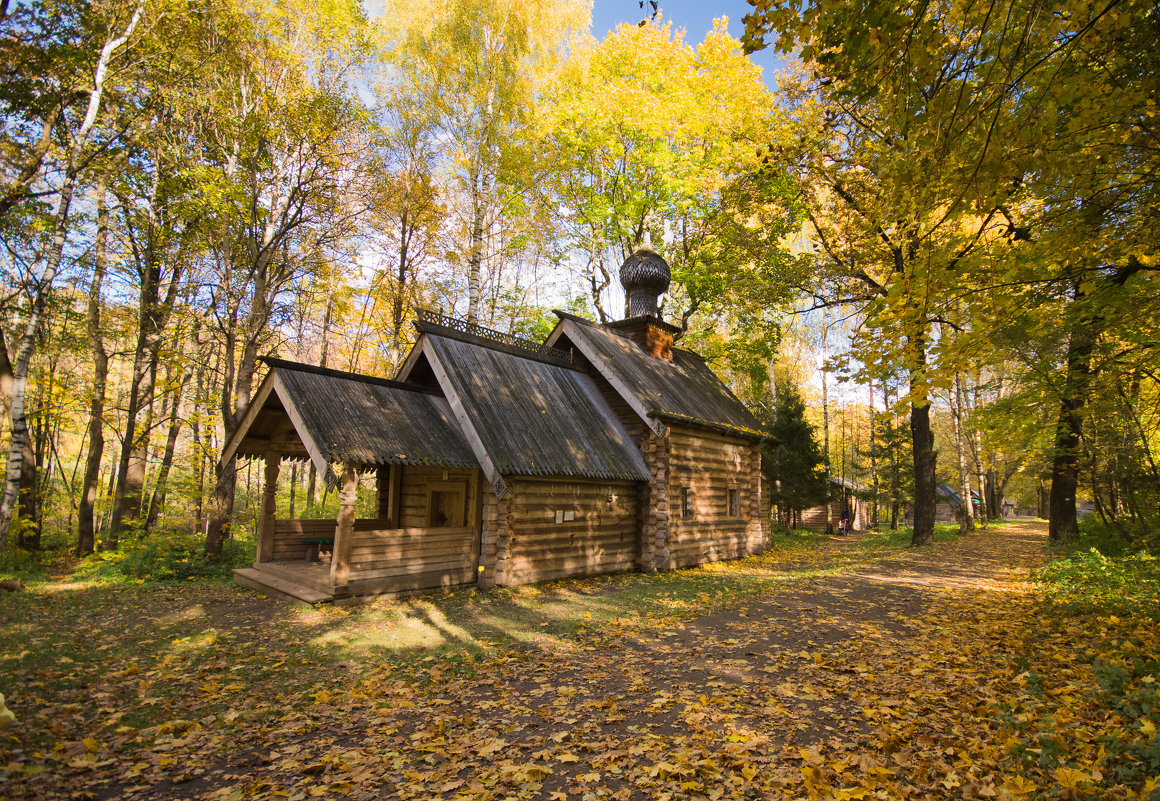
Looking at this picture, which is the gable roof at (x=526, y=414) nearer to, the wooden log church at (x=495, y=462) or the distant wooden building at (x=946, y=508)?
the wooden log church at (x=495, y=462)

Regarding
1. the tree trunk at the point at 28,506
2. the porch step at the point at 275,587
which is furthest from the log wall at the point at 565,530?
the tree trunk at the point at 28,506

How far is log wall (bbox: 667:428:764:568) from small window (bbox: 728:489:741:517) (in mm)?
111

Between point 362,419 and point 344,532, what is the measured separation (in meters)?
2.36

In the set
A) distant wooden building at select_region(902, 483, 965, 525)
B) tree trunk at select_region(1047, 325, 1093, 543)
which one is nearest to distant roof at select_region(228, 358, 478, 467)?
tree trunk at select_region(1047, 325, 1093, 543)

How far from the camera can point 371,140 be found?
18.3m

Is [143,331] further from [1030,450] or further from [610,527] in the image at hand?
[1030,450]

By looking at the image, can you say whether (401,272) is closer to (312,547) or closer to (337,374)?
(337,374)

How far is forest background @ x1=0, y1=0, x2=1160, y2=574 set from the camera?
5.74m

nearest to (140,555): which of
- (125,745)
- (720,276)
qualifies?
(125,745)

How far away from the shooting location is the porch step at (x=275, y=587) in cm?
1069

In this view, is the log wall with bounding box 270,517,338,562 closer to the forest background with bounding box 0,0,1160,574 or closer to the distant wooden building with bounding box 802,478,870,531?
the forest background with bounding box 0,0,1160,574

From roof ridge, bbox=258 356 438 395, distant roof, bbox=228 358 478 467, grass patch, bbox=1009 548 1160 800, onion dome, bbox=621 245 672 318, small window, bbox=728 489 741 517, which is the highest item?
onion dome, bbox=621 245 672 318

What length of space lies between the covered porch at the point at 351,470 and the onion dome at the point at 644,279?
32.0 ft

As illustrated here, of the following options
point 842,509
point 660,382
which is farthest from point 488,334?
point 842,509
